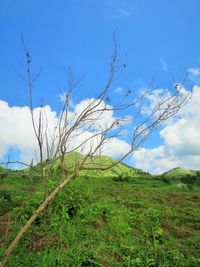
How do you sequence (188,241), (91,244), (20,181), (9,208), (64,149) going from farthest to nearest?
(20,181), (9,208), (188,241), (91,244), (64,149)

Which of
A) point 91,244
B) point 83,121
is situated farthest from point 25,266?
point 83,121

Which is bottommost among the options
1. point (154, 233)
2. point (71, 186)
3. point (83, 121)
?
point (154, 233)

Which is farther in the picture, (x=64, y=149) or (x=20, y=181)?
(x=20, y=181)

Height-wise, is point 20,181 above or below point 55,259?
Result: above

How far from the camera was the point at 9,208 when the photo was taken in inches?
576

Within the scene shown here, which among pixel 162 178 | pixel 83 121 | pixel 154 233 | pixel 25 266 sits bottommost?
pixel 25 266

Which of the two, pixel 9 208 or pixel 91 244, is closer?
pixel 91 244

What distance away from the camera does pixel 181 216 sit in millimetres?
17406

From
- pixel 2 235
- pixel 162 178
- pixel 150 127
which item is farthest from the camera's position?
pixel 162 178

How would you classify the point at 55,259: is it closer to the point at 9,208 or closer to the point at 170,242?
the point at 170,242

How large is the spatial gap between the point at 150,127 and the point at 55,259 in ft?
11.5

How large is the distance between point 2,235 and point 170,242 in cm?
488

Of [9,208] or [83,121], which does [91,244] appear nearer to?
[83,121]

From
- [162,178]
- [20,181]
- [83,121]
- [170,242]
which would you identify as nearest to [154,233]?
[170,242]
